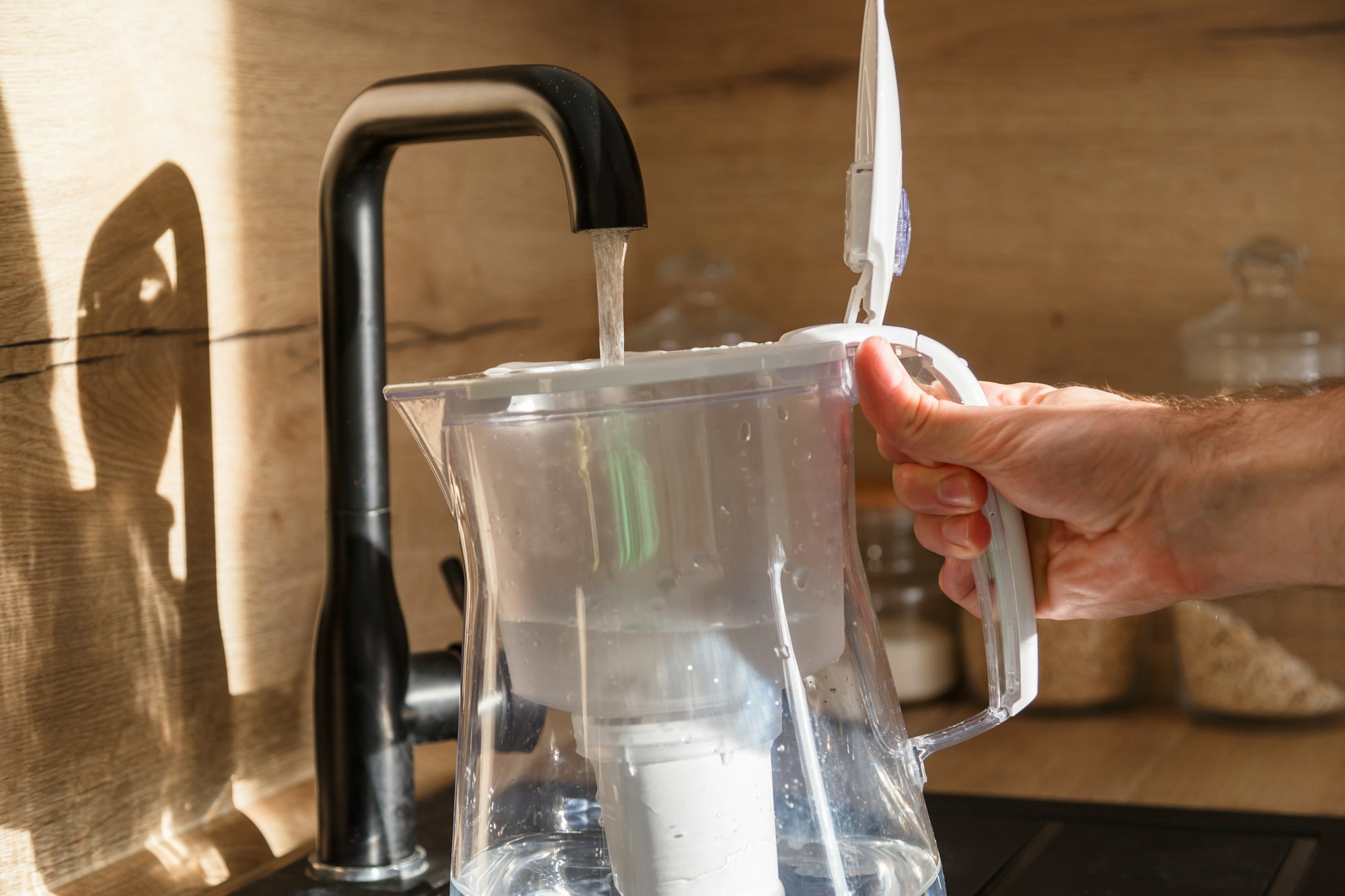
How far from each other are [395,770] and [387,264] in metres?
0.37

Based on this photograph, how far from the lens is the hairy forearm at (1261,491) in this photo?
2.00ft

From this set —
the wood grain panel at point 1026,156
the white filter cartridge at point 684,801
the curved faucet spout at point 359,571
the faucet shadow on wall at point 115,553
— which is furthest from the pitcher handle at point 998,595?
the wood grain panel at point 1026,156

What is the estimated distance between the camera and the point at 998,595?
23.1 inches

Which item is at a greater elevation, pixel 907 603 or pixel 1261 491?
pixel 1261 491

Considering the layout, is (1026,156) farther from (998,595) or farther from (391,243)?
(998,595)

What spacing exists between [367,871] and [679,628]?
0.31 metres

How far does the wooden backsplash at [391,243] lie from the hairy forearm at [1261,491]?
519 millimetres

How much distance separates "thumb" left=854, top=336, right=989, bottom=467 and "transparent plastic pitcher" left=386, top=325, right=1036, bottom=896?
15mm

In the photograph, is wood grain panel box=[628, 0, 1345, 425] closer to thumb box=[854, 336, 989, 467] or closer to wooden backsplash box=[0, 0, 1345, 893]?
wooden backsplash box=[0, 0, 1345, 893]

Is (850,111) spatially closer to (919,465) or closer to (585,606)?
(919,465)

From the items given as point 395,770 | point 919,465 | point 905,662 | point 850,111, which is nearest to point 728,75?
point 850,111

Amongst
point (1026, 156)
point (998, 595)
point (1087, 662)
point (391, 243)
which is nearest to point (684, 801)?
point (998, 595)

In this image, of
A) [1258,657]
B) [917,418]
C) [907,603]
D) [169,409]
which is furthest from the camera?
[907,603]

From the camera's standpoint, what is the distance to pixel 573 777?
1.82 feet
